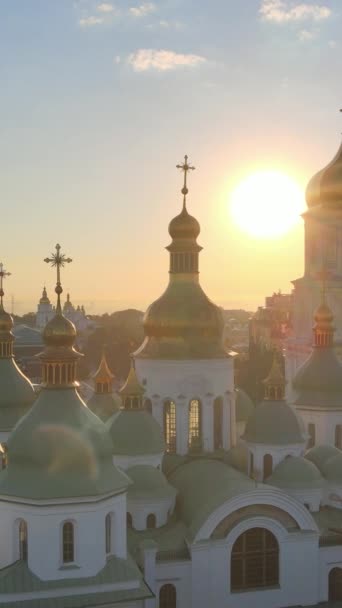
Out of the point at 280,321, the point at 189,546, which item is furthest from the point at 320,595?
the point at 280,321

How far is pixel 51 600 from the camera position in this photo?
1753cm

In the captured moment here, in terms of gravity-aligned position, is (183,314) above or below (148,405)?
above

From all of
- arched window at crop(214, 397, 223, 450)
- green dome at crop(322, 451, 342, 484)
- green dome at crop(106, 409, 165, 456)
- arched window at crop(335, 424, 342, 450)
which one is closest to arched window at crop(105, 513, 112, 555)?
green dome at crop(106, 409, 165, 456)

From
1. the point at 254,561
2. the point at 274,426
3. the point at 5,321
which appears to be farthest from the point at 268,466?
the point at 5,321

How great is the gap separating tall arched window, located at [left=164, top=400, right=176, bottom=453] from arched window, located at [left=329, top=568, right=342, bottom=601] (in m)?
6.20

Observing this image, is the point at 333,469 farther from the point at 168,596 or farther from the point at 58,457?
the point at 58,457

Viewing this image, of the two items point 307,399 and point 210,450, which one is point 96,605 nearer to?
point 210,450

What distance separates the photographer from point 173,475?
936 inches

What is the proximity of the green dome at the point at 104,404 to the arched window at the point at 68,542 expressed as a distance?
9.38 meters

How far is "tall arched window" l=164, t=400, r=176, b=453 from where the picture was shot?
2509 cm

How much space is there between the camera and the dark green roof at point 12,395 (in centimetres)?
2520

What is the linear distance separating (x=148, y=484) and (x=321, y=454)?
5.95 meters

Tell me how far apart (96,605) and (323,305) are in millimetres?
15709

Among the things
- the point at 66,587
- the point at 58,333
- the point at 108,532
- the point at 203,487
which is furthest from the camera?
the point at 203,487
